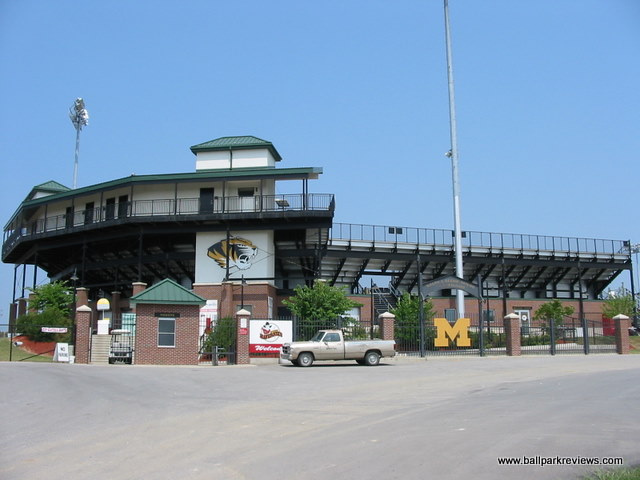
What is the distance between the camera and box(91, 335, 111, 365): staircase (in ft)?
97.1

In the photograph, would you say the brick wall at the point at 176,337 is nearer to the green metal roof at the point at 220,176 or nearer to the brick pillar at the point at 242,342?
the brick pillar at the point at 242,342

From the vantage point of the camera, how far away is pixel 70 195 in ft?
137

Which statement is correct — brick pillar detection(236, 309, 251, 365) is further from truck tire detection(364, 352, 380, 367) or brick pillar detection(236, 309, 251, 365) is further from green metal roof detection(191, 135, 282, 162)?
green metal roof detection(191, 135, 282, 162)

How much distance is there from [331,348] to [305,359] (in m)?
1.20

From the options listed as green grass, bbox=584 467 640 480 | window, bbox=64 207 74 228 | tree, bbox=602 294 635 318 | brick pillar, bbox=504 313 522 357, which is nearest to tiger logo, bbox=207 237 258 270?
window, bbox=64 207 74 228

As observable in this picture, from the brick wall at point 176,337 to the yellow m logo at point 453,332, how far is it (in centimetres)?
1269

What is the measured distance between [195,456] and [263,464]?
116 cm

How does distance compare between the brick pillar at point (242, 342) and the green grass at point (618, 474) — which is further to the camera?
the brick pillar at point (242, 342)

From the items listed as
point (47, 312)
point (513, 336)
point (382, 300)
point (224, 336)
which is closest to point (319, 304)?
point (224, 336)

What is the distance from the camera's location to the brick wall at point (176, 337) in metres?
29.2

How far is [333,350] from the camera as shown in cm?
2761

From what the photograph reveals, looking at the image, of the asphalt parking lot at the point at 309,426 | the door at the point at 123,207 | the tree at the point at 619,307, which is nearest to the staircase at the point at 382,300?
the tree at the point at 619,307

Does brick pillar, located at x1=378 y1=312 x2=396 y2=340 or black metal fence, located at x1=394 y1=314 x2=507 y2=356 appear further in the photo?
black metal fence, located at x1=394 y1=314 x2=507 y2=356

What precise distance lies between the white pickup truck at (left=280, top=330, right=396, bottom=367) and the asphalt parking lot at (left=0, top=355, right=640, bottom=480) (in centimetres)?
642
